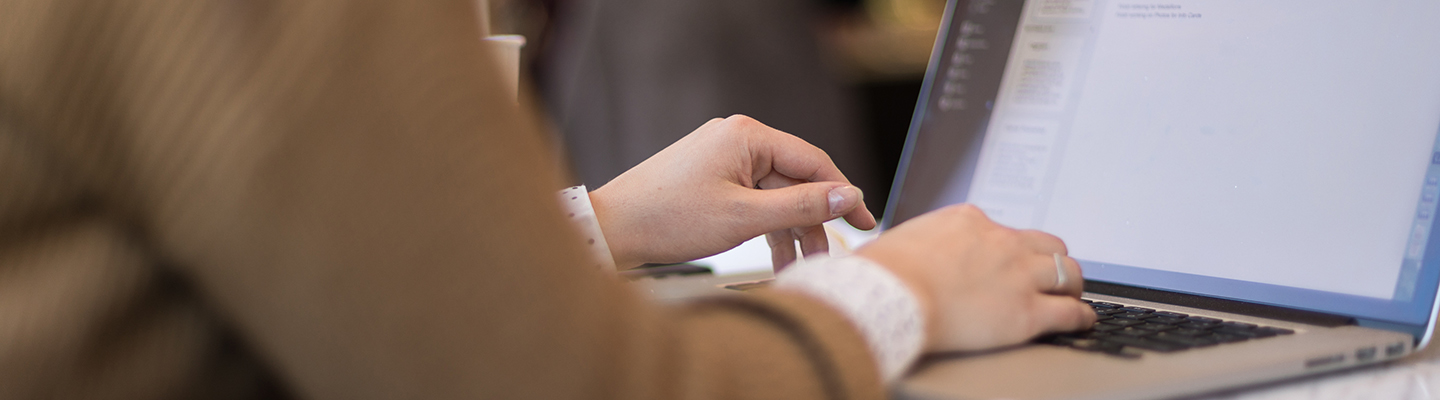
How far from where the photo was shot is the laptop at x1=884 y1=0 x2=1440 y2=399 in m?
0.49

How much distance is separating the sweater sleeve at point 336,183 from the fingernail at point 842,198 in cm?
36

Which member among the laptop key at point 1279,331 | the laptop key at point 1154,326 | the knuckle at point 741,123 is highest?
the knuckle at point 741,123

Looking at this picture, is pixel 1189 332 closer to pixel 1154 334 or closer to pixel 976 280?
pixel 1154 334

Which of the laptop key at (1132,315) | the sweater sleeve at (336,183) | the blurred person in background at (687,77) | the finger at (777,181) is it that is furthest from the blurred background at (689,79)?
the sweater sleeve at (336,183)

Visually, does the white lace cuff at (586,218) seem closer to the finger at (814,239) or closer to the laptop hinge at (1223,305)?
the finger at (814,239)

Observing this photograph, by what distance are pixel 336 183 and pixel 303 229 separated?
0.06 feet

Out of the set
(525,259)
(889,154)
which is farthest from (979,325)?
(889,154)

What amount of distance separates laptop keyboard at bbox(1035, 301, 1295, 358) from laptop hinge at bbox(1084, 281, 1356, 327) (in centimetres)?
5

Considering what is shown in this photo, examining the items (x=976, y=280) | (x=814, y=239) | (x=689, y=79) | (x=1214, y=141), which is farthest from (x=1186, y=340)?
(x=689, y=79)

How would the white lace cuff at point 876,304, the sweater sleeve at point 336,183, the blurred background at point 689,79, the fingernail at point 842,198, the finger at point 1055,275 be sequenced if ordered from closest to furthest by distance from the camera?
the sweater sleeve at point 336,183
the white lace cuff at point 876,304
the finger at point 1055,275
the fingernail at point 842,198
the blurred background at point 689,79

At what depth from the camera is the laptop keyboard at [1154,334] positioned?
49 cm

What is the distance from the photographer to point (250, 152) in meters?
0.30

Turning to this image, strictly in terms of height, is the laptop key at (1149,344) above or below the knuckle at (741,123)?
below

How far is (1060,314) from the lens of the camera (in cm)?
51
